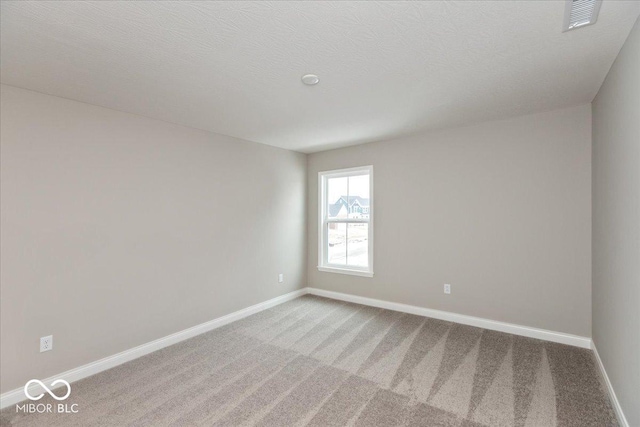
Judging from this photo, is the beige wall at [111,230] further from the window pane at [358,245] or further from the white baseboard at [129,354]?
the window pane at [358,245]

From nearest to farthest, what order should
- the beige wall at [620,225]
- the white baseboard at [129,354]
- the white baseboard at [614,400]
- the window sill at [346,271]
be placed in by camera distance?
the beige wall at [620,225] → the white baseboard at [614,400] → the white baseboard at [129,354] → the window sill at [346,271]

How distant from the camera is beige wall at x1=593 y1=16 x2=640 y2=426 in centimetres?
171

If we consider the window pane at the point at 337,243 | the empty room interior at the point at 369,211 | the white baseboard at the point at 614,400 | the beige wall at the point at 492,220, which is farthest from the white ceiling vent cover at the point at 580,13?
the window pane at the point at 337,243

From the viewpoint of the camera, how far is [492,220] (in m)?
3.50

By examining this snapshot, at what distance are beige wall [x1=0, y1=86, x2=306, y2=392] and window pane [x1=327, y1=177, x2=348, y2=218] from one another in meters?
1.29

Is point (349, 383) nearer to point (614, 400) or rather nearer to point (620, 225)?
point (614, 400)

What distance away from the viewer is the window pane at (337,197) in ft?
16.0

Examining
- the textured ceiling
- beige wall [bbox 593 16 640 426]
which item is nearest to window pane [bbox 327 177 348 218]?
the textured ceiling

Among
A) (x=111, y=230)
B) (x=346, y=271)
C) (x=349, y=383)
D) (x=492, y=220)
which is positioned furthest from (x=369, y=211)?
(x=111, y=230)

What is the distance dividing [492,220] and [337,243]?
2313mm

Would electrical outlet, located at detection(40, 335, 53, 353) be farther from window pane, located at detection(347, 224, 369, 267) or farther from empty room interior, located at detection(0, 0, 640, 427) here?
window pane, located at detection(347, 224, 369, 267)

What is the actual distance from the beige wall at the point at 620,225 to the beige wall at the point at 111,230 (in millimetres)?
3697

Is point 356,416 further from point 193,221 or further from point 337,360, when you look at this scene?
point 193,221

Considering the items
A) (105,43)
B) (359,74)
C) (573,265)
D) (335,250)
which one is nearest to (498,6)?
(359,74)
